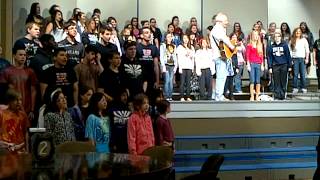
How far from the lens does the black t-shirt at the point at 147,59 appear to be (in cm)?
799

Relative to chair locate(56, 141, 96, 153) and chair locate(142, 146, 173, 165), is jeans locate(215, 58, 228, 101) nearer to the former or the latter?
chair locate(142, 146, 173, 165)

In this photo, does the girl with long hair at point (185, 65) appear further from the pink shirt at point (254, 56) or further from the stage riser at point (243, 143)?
the stage riser at point (243, 143)

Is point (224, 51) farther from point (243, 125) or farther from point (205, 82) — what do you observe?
point (243, 125)

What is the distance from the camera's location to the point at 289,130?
11.5 m

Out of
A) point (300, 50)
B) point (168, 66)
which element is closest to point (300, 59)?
point (300, 50)

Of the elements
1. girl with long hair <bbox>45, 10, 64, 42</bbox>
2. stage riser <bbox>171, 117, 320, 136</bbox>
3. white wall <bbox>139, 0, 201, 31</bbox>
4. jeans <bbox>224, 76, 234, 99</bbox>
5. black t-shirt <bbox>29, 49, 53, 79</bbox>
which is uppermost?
white wall <bbox>139, 0, 201, 31</bbox>

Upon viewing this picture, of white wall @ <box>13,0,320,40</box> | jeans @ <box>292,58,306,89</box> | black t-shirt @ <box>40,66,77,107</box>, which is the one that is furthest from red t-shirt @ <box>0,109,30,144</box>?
white wall @ <box>13,0,320,40</box>

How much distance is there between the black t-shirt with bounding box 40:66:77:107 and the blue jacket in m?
6.00

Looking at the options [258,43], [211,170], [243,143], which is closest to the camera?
[211,170]

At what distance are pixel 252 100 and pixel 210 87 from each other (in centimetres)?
86

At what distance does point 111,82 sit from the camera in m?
7.36

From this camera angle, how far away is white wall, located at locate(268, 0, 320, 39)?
54.8 feet

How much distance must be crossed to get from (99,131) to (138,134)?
1.48 ft

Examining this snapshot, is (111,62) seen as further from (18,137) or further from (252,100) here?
(252,100)
